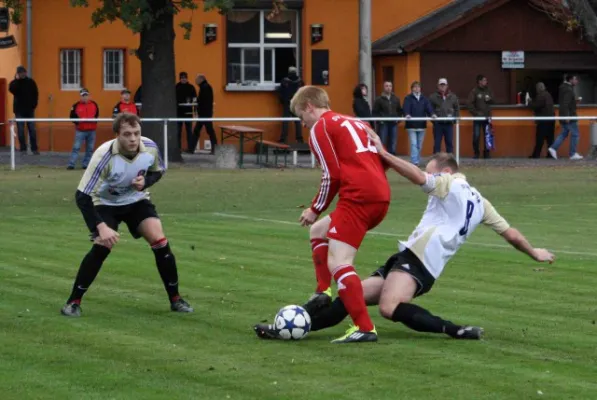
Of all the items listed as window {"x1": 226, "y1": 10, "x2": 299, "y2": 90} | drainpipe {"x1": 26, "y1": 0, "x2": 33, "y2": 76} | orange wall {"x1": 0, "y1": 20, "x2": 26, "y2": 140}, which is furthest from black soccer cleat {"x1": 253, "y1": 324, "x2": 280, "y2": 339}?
window {"x1": 226, "y1": 10, "x2": 299, "y2": 90}

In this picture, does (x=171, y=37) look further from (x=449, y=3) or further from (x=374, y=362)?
(x=374, y=362)

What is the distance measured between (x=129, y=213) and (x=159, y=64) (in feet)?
78.2

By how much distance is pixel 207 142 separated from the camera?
3553cm

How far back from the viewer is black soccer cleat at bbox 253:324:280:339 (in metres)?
10.7

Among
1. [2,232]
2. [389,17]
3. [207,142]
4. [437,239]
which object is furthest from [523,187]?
[437,239]

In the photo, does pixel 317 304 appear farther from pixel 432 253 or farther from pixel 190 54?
pixel 190 54

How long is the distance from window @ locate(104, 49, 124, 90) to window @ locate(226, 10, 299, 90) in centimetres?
299

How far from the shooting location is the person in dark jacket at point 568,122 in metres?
35.9

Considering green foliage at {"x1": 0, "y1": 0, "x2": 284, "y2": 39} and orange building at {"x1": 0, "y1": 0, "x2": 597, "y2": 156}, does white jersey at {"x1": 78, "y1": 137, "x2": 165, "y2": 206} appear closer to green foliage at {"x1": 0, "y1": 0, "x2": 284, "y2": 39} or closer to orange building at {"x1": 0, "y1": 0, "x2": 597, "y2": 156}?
green foliage at {"x1": 0, "y1": 0, "x2": 284, "y2": 39}

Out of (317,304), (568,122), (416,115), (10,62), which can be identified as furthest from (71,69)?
(317,304)

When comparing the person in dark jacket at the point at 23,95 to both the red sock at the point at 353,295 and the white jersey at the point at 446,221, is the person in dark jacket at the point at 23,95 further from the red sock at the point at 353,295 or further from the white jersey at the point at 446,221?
the red sock at the point at 353,295

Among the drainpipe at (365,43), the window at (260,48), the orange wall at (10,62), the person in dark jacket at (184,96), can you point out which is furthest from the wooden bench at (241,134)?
the orange wall at (10,62)

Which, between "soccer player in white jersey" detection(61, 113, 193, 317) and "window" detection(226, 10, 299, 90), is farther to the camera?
"window" detection(226, 10, 299, 90)

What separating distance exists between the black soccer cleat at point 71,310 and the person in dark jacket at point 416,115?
21.6 meters
